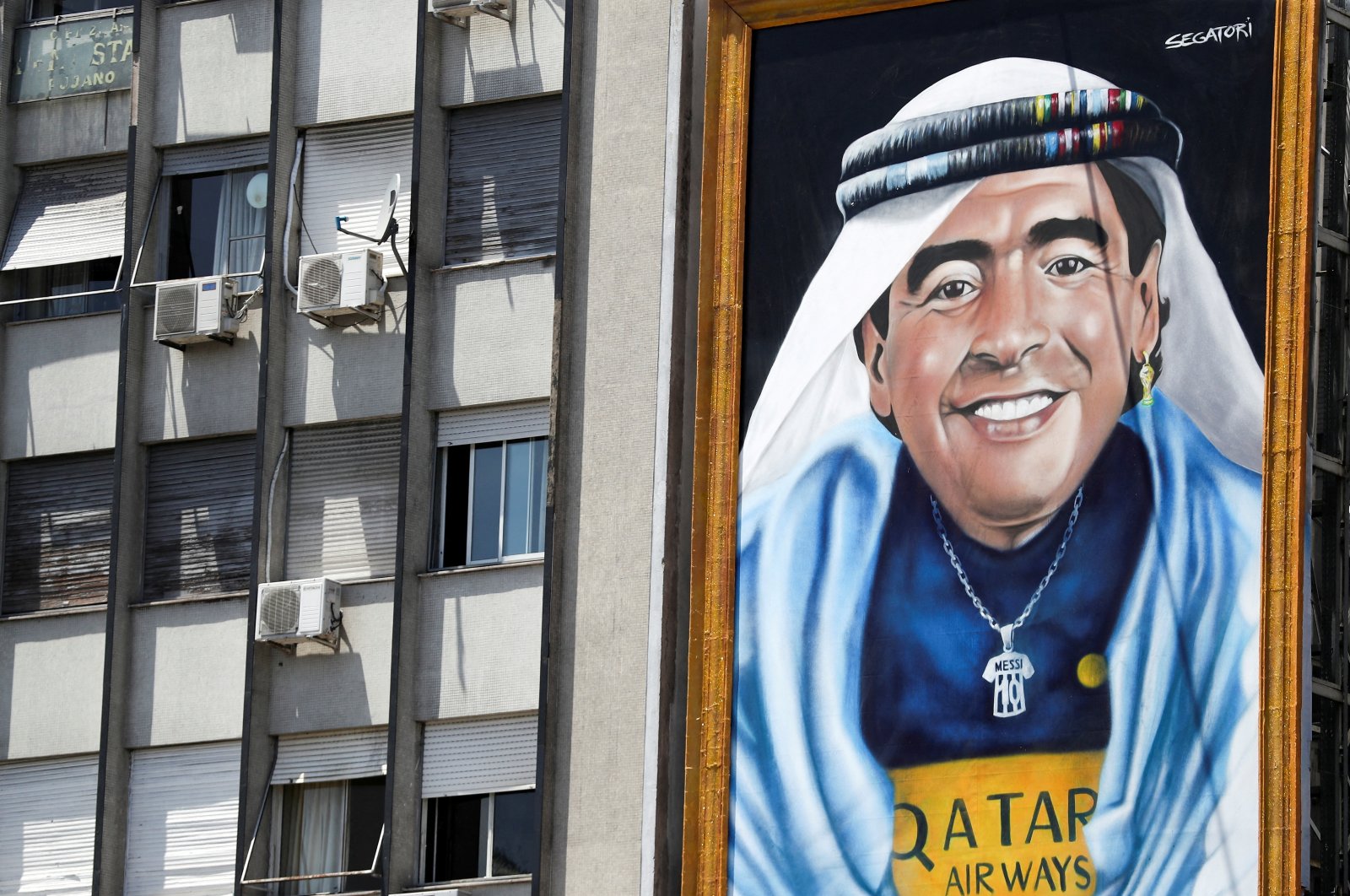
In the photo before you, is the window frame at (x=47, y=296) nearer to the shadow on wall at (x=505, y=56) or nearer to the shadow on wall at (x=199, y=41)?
the shadow on wall at (x=199, y=41)

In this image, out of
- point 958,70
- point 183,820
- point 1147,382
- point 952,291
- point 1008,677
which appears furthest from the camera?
point 183,820

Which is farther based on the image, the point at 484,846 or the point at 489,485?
the point at 489,485

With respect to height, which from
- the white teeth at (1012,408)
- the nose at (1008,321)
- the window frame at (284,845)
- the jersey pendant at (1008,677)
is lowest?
the window frame at (284,845)

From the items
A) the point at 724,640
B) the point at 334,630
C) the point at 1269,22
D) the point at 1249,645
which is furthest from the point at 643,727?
the point at 1269,22

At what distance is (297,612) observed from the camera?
27500 mm

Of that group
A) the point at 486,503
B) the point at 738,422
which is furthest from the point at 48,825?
the point at 738,422

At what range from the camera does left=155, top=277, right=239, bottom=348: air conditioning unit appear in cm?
2880

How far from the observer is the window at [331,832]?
27469 mm

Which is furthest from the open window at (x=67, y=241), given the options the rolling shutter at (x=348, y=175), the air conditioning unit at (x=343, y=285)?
the air conditioning unit at (x=343, y=285)

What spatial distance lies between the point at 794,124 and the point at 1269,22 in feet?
14.9

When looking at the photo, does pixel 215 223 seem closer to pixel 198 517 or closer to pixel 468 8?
pixel 198 517

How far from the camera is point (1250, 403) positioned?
24.4 m

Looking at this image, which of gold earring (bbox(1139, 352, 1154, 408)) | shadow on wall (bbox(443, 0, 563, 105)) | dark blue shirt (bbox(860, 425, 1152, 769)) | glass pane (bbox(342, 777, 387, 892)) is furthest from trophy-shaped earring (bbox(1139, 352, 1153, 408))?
glass pane (bbox(342, 777, 387, 892))

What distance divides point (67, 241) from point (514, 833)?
26.6ft
